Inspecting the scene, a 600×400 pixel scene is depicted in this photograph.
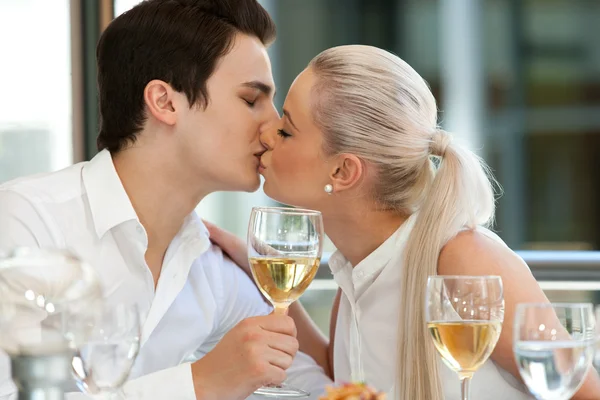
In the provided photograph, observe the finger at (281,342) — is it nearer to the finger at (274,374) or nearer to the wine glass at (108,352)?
the finger at (274,374)

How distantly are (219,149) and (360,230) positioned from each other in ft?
1.21

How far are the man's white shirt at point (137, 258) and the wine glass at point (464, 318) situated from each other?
2.56ft

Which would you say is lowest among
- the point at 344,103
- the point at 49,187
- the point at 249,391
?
the point at 249,391

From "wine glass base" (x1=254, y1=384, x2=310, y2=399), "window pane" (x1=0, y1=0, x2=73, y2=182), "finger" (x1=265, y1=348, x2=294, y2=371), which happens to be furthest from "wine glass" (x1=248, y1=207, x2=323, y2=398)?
"window pane" (x1=0, y1=0, x2=73, y2=182)

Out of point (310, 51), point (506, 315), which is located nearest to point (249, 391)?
point (506, 315)

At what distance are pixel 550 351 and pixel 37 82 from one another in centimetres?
268

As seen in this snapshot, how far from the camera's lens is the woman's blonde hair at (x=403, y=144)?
1.62 metres

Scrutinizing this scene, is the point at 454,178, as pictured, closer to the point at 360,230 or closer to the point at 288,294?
the point at 360,230

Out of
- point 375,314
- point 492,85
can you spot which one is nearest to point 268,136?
point 375,314

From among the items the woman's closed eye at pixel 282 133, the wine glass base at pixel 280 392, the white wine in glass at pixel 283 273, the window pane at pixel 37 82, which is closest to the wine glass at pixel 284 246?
the white wine in glass at pixel 283 273

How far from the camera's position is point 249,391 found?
4.62ft

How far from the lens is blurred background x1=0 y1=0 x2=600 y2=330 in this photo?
11.0 ft

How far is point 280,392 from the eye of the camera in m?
1.47

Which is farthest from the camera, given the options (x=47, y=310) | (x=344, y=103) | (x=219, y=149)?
(x=219, y=149)
